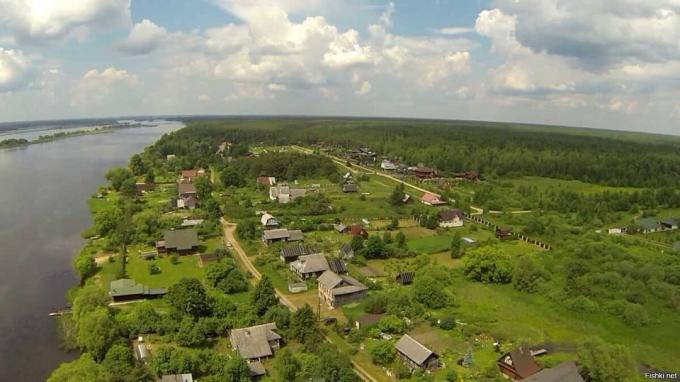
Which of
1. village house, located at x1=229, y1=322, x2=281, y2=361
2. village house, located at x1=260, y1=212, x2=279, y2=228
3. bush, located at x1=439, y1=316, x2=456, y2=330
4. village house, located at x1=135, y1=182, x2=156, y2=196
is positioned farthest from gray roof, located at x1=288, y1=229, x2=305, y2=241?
village house, located at x1=135, y1=182, x2=156, y2=196

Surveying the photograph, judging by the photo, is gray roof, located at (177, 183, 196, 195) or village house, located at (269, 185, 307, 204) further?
gray roof, located at (177, 183, 196, 195)

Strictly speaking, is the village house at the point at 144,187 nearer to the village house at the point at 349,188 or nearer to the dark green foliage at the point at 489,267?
the village house at the point at 349,188

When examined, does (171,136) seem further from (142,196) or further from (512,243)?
(512,243)

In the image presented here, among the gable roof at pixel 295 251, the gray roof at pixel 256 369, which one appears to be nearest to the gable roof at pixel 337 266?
the gable roof at pixel 295 251

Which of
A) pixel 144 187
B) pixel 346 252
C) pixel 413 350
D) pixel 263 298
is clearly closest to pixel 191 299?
pixel 263 298

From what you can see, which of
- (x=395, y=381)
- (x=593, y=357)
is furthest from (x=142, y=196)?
(x=593, y=357)

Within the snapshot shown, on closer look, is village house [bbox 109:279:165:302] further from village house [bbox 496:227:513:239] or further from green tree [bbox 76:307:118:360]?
village house [bbox 496:227:513:239]
